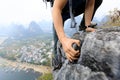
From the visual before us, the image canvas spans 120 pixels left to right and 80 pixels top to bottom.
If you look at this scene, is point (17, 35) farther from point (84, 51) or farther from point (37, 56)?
point (84, 51)

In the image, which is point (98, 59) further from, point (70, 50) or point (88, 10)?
point (88, 10)

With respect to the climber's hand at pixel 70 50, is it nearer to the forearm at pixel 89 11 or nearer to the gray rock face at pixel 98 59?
the gray rock face at pixel 98 59

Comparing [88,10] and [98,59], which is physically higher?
[88,10]

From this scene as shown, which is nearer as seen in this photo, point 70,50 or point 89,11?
point 70,50

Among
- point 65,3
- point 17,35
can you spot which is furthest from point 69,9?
point 17,35

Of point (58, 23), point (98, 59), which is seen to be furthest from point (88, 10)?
point (98, 59)

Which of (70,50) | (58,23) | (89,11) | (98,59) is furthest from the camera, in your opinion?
(89,11)

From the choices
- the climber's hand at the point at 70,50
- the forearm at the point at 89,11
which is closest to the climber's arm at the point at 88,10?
the forearm at the point at 89,11

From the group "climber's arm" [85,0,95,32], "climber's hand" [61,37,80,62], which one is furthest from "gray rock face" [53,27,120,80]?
"climber's arm" [85,0,95,32]

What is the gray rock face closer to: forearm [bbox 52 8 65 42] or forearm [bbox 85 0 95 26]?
forearm [bbox 52 8 65 42]
